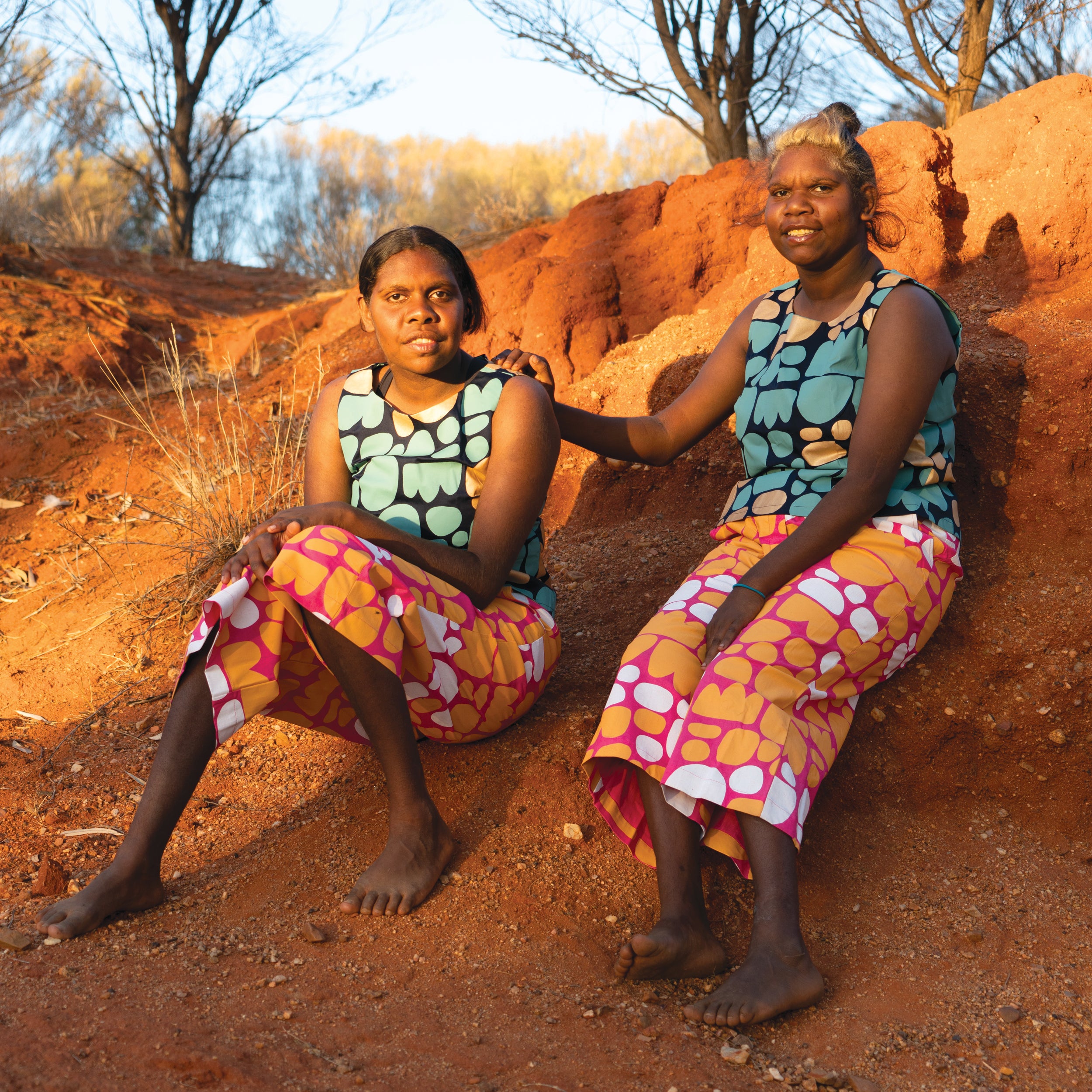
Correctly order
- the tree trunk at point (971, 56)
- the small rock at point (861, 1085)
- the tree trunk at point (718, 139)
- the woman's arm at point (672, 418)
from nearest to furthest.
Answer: the small rock at point (861, 1085) < the woman's arm at point (672, 418) < the tree trunk at point (971, 56) < the tree trunk at point (718, 139)

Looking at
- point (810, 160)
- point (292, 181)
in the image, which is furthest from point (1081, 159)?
point (292, 181)

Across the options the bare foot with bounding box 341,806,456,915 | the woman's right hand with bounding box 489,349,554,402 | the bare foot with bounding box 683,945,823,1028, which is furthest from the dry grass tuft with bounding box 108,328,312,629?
the bare foot with bounding box 683,945,823,1028

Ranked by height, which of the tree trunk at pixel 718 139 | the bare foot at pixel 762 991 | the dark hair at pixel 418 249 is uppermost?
the tree trunk at pixel 718 139

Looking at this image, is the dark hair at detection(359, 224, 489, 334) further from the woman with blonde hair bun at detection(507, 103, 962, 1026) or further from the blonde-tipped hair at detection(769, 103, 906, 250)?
the blonde-tipped hair at detection(769, 103, 906, 250)

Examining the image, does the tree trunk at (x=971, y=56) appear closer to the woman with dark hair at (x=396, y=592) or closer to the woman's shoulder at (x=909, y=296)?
the woman's shoulder at (x=909, y=296)

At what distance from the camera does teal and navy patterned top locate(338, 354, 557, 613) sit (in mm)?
2479

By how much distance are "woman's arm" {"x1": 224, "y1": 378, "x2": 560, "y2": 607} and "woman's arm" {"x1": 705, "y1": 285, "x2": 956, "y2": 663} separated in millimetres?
504

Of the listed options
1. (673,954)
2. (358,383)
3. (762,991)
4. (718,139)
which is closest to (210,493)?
(358,383)

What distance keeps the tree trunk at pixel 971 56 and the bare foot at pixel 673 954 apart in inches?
214

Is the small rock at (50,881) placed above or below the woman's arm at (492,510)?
below

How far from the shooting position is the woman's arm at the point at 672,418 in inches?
109

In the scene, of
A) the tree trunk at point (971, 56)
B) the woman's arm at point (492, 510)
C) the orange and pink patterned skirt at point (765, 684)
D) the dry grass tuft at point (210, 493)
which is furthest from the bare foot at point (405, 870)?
the tree trunk at point (971, 56)

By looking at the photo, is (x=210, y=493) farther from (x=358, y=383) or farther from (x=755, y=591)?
(x=755, y=591)

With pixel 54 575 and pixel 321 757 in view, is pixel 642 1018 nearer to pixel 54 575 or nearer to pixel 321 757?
pixel 321 757
